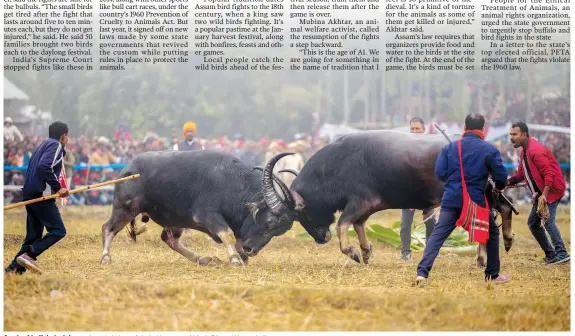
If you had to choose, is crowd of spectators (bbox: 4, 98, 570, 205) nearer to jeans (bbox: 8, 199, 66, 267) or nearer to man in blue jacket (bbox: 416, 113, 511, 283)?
jeans (bbox: 8, 199, 66, 267)

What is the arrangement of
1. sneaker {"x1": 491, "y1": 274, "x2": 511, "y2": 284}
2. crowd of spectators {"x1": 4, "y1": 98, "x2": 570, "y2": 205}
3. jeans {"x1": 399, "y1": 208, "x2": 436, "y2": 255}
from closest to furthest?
sneaker {"x1": 491, "y1": 274, "x2": 511, "y2": 284}, jeans {"x1": 399, "y1": 208, "x2": 436, "y2": 255}, crowd of spectators {"x1": 4, "y1": 98, "x2": 570, "y2": 205}

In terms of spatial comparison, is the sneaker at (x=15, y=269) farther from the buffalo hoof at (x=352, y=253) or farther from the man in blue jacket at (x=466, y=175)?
the man in blue jacket at (x=466, y=175)

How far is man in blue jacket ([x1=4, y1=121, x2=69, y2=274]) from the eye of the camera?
8039 millimetres

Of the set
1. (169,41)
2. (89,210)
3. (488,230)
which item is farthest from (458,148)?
(89,210)

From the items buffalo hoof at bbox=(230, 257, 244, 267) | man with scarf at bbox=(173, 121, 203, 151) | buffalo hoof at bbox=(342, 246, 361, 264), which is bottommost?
buffalo hoof at bbox=(230, 257, 244, 267)

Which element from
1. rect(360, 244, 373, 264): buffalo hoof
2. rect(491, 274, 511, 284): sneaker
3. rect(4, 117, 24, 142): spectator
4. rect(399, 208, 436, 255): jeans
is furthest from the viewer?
rect(4, 117, 24, 142): spectator

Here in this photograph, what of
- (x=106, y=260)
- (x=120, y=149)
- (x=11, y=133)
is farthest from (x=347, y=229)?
(x=120, y=149)

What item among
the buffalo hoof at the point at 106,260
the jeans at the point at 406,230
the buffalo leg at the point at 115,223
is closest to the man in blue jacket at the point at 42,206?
the buffalo hoof at the point at 106,260

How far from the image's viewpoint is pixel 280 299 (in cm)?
679

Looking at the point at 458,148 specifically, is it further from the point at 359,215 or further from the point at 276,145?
the point at 276,145

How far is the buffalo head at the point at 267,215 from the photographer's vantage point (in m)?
9.31

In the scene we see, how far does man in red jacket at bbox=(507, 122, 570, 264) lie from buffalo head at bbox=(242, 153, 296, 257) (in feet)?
7.35

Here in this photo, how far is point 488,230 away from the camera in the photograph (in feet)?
25.3

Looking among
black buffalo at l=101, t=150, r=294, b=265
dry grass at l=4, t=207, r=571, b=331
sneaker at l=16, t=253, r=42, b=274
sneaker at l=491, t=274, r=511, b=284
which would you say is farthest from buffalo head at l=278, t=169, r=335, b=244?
sneaker at l=16, t=253, r=42, b=274
